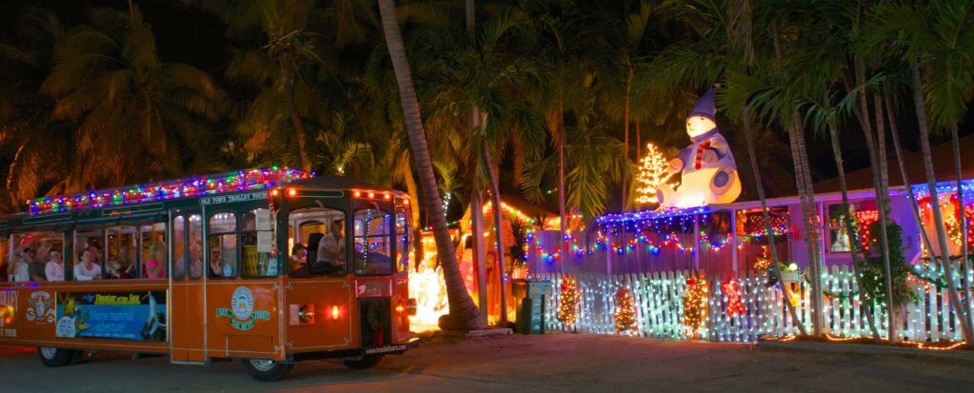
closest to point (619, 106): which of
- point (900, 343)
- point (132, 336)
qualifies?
point (900, 343)

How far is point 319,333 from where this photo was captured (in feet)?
39.7

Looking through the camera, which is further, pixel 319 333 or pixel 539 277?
pixel 539 277

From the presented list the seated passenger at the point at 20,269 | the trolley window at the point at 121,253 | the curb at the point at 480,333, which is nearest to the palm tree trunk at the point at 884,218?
the curb at the point at 480,333

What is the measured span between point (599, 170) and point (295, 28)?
286 inches

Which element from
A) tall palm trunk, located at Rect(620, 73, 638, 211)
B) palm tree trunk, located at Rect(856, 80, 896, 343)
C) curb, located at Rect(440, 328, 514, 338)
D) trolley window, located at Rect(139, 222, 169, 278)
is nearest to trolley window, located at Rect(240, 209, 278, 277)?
trolley window, located at Rect(139, 222, 169, 278)

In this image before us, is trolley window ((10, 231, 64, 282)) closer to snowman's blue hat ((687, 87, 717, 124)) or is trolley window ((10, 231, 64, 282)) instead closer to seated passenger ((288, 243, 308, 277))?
seated passenger ((288, 243, 308, 277))

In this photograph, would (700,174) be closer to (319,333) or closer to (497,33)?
(497,33)

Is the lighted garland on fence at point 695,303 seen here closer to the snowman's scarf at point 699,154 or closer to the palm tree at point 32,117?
the snowman's scarf at point 699,154

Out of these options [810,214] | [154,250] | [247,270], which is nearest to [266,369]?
[247,270]

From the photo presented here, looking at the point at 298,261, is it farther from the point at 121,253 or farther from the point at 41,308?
the point at 41,308

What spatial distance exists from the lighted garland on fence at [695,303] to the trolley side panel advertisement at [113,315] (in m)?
7.85

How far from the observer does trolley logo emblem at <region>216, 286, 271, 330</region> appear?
1200 centimetres

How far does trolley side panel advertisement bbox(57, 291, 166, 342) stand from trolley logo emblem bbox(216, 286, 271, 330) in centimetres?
153

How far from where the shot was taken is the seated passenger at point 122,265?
45.5 ft
